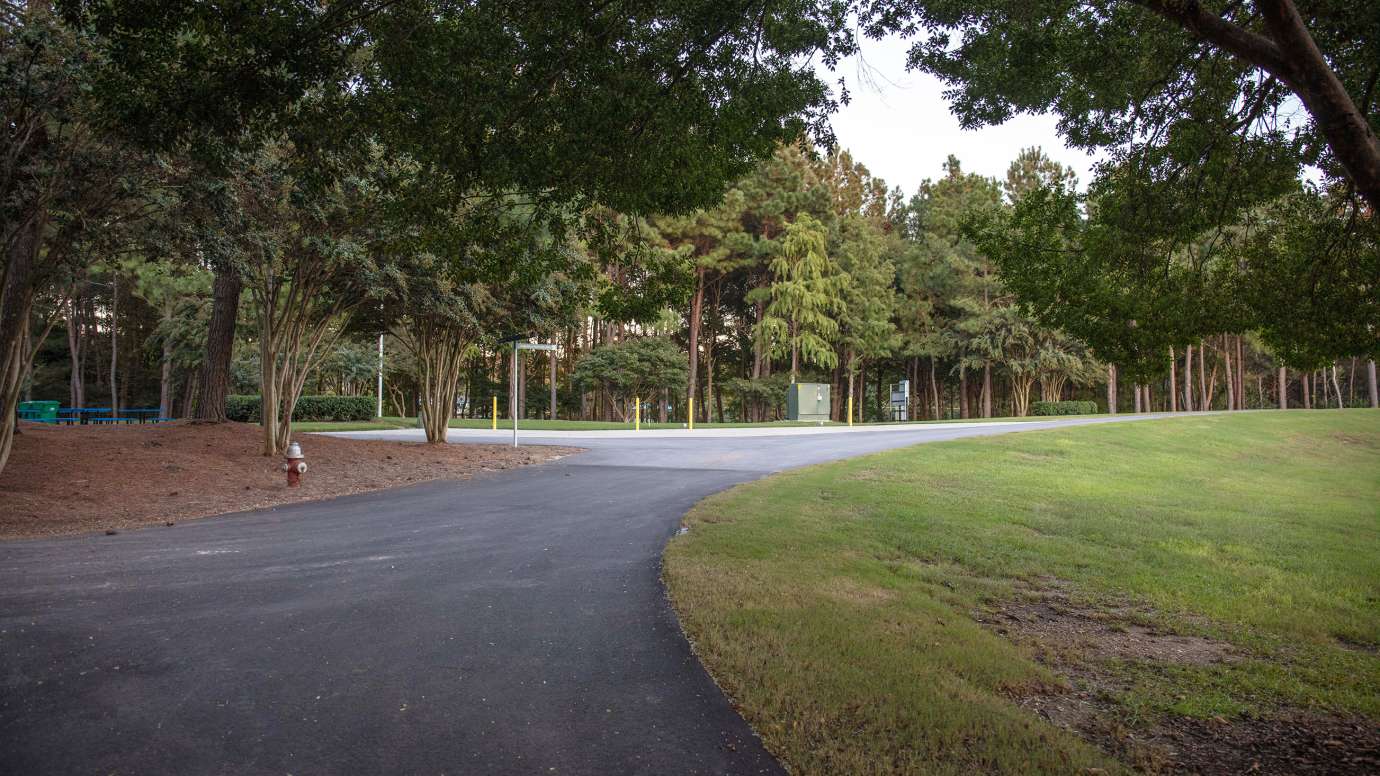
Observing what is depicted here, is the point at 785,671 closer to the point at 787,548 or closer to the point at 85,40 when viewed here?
the point at 787,548

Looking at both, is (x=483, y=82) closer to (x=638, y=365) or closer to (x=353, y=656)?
(x=353, y=656)

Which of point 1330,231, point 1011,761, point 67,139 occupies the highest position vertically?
point 67,139

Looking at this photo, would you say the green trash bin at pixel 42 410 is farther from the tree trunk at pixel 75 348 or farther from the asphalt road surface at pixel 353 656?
the asphalt road surface at pixel 353 656

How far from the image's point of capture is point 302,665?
12.6 feet

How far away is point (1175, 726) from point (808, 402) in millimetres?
28119

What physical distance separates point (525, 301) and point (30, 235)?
851 centimetres

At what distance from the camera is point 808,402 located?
31.4 metres

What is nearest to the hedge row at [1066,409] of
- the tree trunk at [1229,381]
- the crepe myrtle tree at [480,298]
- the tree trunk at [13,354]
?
the tree trunk at [1229,381]

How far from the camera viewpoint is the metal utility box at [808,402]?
31094mm

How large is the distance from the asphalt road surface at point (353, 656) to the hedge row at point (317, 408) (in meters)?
21.9

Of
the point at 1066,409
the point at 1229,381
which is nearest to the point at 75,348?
the point at 1066,409

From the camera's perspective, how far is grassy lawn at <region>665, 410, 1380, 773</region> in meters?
3.24

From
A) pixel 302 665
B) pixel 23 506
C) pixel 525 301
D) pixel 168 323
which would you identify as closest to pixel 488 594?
pixel 302 665

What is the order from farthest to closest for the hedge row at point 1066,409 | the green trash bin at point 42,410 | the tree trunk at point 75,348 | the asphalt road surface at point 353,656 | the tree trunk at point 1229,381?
1. the tree trunk at point 1229,381
2. the hedge row at point 1066,409
3. the tree trunk at point 75,348
4. the green trash bin at point 42,410
5. the asphalt road surface at point 353,656
